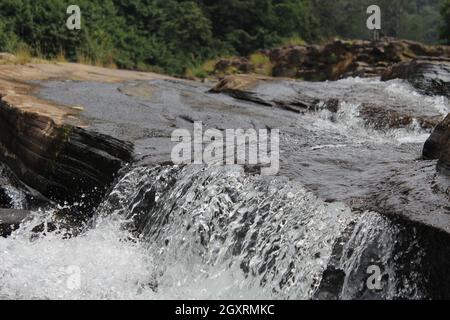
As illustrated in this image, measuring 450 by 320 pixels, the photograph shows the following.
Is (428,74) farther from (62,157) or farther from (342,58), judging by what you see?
(62,157)

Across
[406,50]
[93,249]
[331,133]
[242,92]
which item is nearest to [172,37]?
[406,50]

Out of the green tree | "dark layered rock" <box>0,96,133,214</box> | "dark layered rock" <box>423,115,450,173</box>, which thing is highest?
the green tree

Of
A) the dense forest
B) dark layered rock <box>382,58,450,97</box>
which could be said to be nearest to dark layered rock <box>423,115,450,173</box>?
dark layered rock <box>382,58,450,97</box>

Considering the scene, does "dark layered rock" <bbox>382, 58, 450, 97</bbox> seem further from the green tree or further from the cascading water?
the green tree

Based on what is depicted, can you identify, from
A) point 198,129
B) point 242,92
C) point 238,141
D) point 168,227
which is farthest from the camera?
point 242,92

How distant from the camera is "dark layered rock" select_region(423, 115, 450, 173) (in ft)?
12.6

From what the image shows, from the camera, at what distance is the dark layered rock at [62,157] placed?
512cm

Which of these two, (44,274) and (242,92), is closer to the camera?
(44,274)

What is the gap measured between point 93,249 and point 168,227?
581 mm

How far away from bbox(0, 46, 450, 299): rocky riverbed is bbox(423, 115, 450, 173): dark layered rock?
1 centimetres

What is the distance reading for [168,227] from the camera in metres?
4.25

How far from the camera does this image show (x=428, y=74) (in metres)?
8.95

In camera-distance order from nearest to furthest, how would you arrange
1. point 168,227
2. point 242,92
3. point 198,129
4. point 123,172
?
point 168,227, point 123,172, point 198,129, point 242,92
